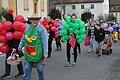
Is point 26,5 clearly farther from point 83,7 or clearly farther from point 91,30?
point 83,7

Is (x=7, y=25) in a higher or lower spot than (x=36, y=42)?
higher

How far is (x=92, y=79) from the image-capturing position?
10.3m

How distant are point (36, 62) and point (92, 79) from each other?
101 inches

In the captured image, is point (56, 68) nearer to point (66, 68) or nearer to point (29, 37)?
point (66, 68)

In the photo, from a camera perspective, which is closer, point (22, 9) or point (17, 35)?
point (17, 35)

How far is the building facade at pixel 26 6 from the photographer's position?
36319mm

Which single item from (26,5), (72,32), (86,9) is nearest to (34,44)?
(72,32)

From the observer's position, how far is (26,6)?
40469 millimetres

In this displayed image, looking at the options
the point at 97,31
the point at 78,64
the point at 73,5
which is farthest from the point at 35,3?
the point at 73,5

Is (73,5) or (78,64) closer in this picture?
(78,64)

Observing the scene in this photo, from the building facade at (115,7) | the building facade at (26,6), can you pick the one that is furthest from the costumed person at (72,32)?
the building facade at (115,7)

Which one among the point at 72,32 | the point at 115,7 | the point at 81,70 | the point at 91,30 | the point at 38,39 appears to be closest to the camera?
the point at 38,39

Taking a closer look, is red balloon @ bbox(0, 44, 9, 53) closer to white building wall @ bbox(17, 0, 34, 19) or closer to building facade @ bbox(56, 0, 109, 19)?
white building wall @ bbox(17, 0, 34, 19)

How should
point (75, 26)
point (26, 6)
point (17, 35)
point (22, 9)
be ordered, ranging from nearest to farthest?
point (17, 35)
point (75, 26)
point (22, 9)
point (26, 6)
